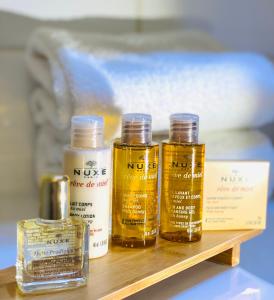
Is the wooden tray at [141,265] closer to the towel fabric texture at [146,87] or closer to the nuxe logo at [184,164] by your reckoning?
the nuxe logo at [184,164]

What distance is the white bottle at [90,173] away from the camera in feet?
1.79

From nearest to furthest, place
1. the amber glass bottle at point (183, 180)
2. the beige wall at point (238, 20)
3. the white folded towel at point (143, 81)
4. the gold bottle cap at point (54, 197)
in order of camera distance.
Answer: the gold bottle cap at point (54, 197)
the amber glass bottle at point (183, 180)
the white folded towel at point (143, 81)
the beige wall at point (238, 20)

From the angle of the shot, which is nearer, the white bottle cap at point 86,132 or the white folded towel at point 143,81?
the white bottle cap at point 86,132

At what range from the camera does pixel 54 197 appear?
1.57 ft

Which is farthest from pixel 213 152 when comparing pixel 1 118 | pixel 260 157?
pixel 1 118

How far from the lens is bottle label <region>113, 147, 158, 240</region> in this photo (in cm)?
57

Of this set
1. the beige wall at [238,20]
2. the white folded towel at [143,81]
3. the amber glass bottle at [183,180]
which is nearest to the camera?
the amber glass bottle at [183,180]

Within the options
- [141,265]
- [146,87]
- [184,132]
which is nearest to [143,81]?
[146,87]

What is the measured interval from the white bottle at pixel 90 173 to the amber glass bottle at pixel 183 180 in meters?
0.08

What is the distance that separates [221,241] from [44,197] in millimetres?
229

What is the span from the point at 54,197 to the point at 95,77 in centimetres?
30

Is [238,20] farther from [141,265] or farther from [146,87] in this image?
[141,265]

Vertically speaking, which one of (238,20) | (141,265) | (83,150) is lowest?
(141,265)

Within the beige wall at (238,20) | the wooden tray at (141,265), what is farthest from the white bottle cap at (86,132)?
the beige wall at (238,20)
